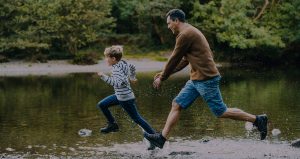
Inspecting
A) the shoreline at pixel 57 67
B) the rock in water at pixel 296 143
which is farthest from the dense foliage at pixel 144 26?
the rock in water at pixel 296 143

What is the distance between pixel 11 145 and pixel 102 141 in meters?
1.48

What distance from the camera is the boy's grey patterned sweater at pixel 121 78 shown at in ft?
33.0

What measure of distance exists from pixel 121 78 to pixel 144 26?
33683mm

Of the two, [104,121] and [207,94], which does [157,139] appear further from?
Result: [104,121]

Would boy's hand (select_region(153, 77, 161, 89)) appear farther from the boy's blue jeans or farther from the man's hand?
the boy's blue jeans

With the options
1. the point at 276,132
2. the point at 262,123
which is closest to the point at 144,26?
the point at 276,132

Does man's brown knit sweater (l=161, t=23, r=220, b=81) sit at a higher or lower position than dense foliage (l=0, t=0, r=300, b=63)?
higher

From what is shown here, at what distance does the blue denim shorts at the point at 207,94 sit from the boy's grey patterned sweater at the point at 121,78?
914 mm

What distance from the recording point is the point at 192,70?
9617mm

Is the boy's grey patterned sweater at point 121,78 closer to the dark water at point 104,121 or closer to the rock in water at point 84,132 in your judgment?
the dark water at point 104,121

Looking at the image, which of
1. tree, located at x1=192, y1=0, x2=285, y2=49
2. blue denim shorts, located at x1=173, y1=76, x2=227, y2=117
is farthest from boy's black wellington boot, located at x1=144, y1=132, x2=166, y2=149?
tree, located at x1=192, y1=0, x2=285, y2=49

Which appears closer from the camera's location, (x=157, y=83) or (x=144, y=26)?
(x=157, y=83)

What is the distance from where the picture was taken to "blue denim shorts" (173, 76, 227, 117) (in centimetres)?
948

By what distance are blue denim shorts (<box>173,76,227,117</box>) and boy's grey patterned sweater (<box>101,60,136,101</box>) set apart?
0.91 m
